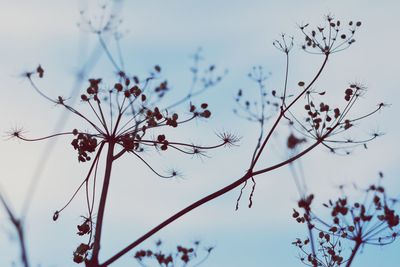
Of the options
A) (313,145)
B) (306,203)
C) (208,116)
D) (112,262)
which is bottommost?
(112,262)

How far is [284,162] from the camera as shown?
7148 millimetres

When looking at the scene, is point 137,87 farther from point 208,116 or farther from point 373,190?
point 373,190

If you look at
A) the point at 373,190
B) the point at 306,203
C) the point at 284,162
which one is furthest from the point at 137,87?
the point at 373,190

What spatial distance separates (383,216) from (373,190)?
0.37m

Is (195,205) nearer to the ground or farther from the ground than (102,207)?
nearer to the ground

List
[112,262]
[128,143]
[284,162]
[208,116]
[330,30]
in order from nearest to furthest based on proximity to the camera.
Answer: [112,262]
[284,162]
[128,143]
[208,116]
[330,30]

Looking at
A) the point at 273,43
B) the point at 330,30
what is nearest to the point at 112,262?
the point at 273,43

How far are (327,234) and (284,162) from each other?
7.38 ft

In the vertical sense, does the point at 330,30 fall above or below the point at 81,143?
above

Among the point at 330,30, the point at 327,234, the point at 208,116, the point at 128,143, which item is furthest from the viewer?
the point at 330,30

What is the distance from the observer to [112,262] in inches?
245

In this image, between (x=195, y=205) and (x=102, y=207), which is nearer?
(x=195, y=205)

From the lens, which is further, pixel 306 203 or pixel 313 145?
pixel 313 145

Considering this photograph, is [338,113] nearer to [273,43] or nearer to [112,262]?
[273,43]
